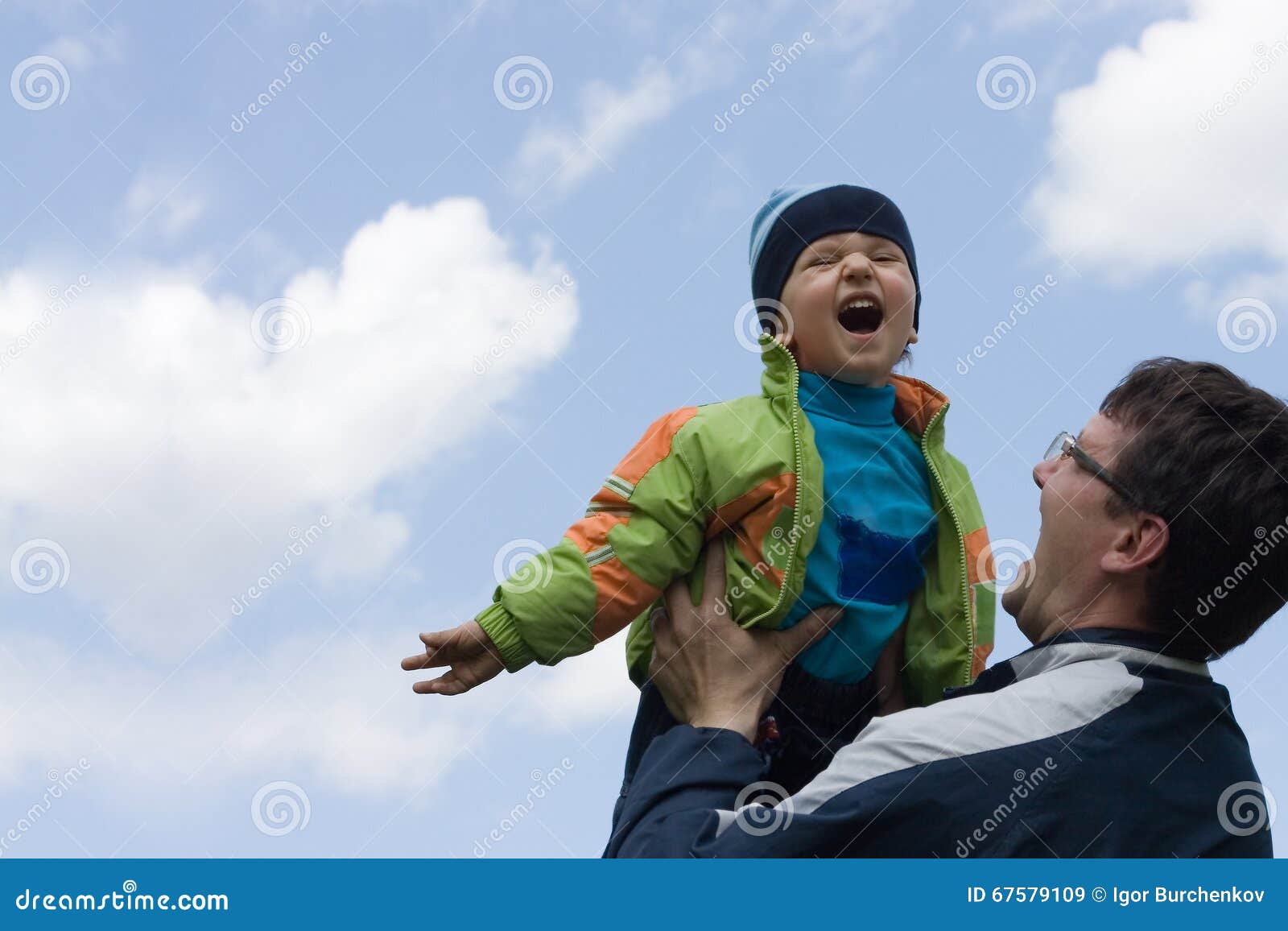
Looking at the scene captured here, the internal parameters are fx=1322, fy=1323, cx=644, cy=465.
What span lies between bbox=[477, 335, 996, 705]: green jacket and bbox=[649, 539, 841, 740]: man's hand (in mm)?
43

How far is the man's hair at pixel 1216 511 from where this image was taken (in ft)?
9.07

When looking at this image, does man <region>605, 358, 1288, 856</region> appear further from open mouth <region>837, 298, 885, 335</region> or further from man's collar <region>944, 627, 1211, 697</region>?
open mouth <region>837, 298, 885, 335</region>

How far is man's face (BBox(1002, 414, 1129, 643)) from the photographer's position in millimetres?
2883

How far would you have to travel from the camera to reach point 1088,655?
2732mm

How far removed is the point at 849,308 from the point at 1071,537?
1035mm

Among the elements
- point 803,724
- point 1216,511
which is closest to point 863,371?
point 803,724

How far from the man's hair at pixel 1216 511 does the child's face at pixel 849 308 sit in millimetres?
947

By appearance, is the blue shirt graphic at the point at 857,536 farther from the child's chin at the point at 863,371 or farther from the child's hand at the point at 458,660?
the child's hand at the point at 458,660

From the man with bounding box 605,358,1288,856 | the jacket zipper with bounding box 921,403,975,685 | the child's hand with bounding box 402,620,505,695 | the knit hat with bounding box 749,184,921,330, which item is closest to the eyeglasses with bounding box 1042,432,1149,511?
the man with bounding box 605,358,1288,856

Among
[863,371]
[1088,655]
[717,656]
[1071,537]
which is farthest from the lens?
[863,371]

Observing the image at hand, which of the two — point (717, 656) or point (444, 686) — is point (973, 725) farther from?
point (444, 686)

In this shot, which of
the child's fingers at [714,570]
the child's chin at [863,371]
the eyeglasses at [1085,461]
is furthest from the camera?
the child's chin at [863,371]

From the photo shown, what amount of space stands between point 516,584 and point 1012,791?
1429 mm

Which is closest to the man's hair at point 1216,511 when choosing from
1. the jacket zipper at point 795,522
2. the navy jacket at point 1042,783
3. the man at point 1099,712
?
the man at point 1099,712
